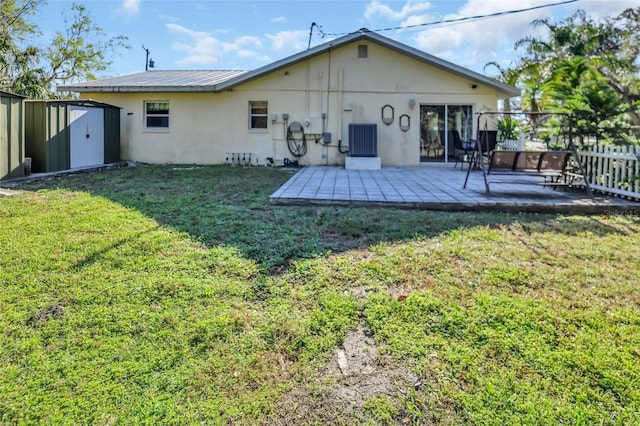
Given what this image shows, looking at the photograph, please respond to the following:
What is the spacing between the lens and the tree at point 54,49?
62.8 ft

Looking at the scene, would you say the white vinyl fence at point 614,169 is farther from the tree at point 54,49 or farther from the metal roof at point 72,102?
the tree at point 54,49

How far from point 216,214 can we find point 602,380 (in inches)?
164

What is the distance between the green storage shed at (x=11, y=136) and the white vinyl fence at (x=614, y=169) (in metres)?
10.9

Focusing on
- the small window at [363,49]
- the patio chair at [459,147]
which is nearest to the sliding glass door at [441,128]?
the patio chair at [459,147]

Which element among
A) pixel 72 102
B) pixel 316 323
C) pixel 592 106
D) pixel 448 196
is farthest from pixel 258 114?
pixel 316 323

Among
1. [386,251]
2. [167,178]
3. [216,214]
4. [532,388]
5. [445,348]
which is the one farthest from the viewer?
[167,178]

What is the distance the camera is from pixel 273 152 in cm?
1238

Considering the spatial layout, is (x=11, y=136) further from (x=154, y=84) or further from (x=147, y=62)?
(x=147, y=62)

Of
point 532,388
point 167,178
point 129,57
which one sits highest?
point 129,57

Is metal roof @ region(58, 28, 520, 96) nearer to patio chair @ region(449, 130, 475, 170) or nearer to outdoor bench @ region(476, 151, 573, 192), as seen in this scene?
patio chair @ region(449, 130, 475, 170)

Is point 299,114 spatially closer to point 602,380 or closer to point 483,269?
point 483,269

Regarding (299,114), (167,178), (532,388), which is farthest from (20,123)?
(532,388)

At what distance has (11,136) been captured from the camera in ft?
26.0

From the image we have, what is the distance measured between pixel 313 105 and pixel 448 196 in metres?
6.99
